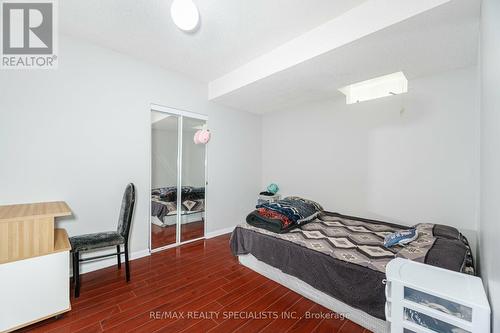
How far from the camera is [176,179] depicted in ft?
11.0

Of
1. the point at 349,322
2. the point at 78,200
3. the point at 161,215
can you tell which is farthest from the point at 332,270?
the point at 78,200

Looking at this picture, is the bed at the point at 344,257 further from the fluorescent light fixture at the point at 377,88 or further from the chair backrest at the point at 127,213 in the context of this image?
the fluorescent light fixture at the point at 377,88

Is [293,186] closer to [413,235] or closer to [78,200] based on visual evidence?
[413,235]

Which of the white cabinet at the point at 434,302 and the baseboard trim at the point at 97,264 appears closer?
the white cabinet at the point at 434,302

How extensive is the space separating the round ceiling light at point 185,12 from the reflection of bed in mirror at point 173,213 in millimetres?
2321

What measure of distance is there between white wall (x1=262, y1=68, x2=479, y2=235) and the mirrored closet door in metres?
1.89

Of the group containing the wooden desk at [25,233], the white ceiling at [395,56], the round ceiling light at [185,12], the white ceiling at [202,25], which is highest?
the white ceiling at [202,25]

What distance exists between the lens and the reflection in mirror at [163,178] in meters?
3.13

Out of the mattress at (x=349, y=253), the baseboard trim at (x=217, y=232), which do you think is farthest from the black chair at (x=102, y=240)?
the baseboard trim at (x=217, y=232)

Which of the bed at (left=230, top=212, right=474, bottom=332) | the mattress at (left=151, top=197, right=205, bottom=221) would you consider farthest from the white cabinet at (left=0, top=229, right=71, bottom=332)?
the bed at (left=230, top=212, right=474, bottom=332)

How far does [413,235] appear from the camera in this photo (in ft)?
6.55

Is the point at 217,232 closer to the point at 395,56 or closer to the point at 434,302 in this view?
the point at 434,302

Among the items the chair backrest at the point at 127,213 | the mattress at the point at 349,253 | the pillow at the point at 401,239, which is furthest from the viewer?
the chair backrest at the point at 127,213

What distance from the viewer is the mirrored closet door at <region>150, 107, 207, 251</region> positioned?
316 cm
